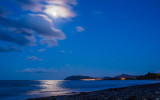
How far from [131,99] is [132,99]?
9 centimetres

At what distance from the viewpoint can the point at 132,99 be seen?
15.2 m

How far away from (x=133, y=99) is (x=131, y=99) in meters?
0.19

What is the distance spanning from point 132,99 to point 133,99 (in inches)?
3.7

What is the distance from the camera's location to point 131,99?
1525 centimetres

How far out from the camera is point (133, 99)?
15.2m
